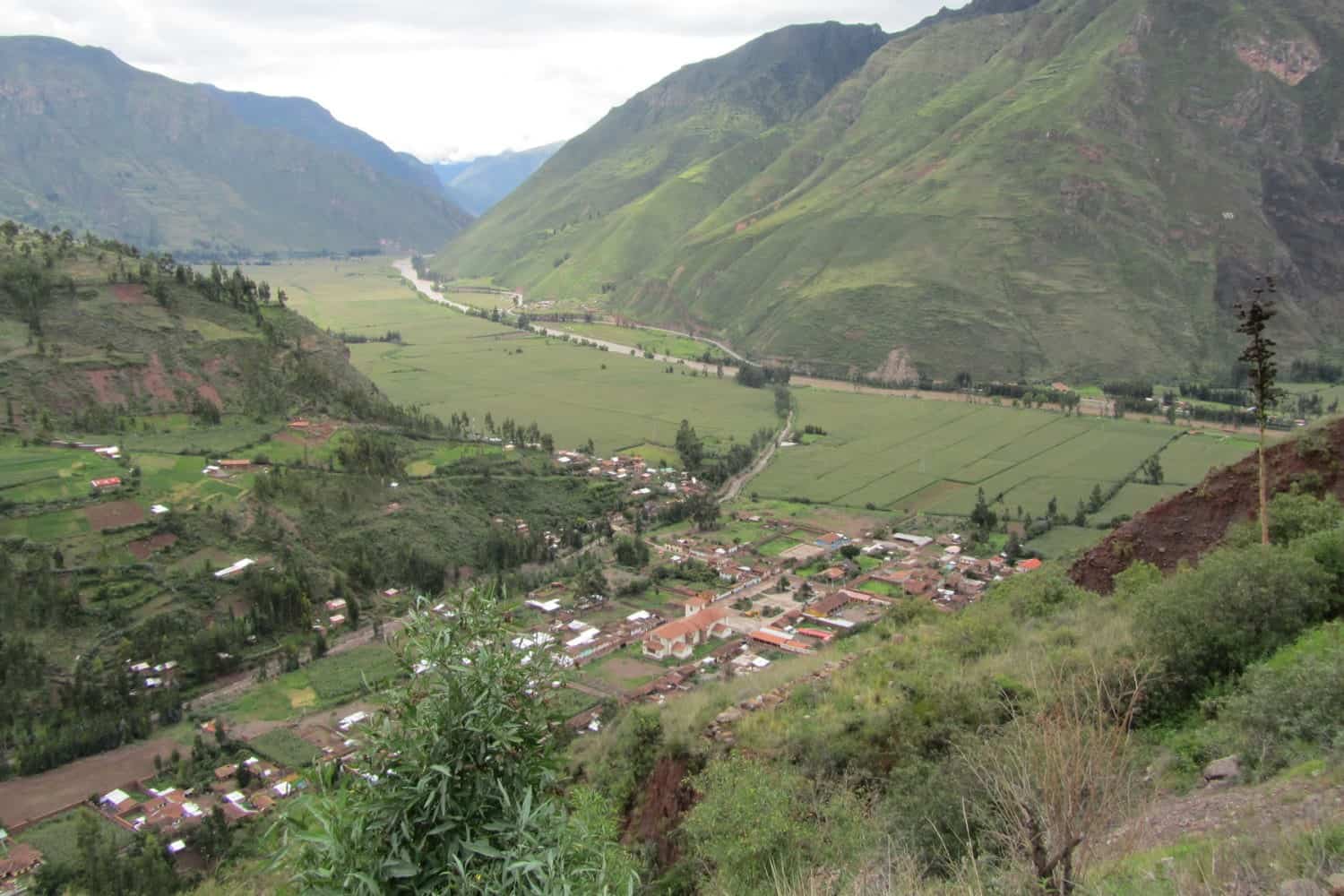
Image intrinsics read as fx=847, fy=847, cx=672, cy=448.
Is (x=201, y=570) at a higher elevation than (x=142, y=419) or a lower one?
lower

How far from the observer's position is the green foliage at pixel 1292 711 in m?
12.3

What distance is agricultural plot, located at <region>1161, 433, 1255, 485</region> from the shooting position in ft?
255

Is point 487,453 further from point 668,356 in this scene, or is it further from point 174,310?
point 668,356

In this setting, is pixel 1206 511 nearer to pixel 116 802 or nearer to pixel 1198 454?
pixel 116 802

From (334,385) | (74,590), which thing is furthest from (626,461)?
(74,590)

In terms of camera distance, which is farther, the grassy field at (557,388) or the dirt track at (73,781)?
the grassy field at (557,388)

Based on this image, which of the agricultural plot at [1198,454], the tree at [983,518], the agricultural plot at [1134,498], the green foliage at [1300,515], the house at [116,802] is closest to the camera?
the green foliage at [1300,515]

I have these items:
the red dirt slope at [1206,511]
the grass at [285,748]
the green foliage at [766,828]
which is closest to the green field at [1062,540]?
the red dirt slope at [1206,511]

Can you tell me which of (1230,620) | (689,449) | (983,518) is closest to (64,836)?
(1230,620)

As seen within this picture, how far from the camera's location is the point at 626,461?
86812 millimetres

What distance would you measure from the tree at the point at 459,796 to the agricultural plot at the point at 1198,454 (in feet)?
264

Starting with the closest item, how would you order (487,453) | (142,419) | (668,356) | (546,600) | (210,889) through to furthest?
(210,889)
(546,600)
(142,419)
(487,453)
(668,356)

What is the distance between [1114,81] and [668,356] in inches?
3867

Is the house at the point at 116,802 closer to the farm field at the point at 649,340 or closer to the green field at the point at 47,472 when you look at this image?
the green field at the point at 47,472
